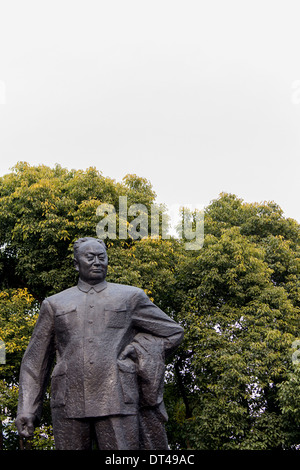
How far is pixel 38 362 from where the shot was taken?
220 inches

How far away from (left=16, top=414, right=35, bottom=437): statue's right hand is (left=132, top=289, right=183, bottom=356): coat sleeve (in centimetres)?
127

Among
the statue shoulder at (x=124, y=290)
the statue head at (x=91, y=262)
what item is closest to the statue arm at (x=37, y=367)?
the statue head at (x=91, y=262)

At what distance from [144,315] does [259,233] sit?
15.2 m

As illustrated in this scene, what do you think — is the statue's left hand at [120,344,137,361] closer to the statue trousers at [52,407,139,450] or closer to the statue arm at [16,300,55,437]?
the statue trousers at [52,407,139,450]

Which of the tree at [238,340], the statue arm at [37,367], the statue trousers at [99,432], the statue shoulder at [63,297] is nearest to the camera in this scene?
the statue trousers at [99,432]

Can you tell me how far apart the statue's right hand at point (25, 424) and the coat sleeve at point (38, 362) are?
119 mm

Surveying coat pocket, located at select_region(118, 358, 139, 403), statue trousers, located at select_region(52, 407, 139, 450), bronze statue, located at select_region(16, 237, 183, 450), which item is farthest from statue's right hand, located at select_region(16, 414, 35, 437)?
coat pocket, located at select_region(118, 358, 139, 403)

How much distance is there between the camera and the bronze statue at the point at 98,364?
17.2 feet

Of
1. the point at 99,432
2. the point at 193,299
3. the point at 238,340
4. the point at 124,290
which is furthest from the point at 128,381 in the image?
the point at 193,299

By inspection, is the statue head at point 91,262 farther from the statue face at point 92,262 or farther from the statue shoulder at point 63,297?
the statue shoulder at point 63,297

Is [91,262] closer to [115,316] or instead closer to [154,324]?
[115,316]

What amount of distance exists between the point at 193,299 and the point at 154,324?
40.1 ft

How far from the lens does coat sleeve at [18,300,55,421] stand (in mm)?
5521

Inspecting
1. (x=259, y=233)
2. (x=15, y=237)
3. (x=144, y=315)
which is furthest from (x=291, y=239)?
(x=144, y=315)
